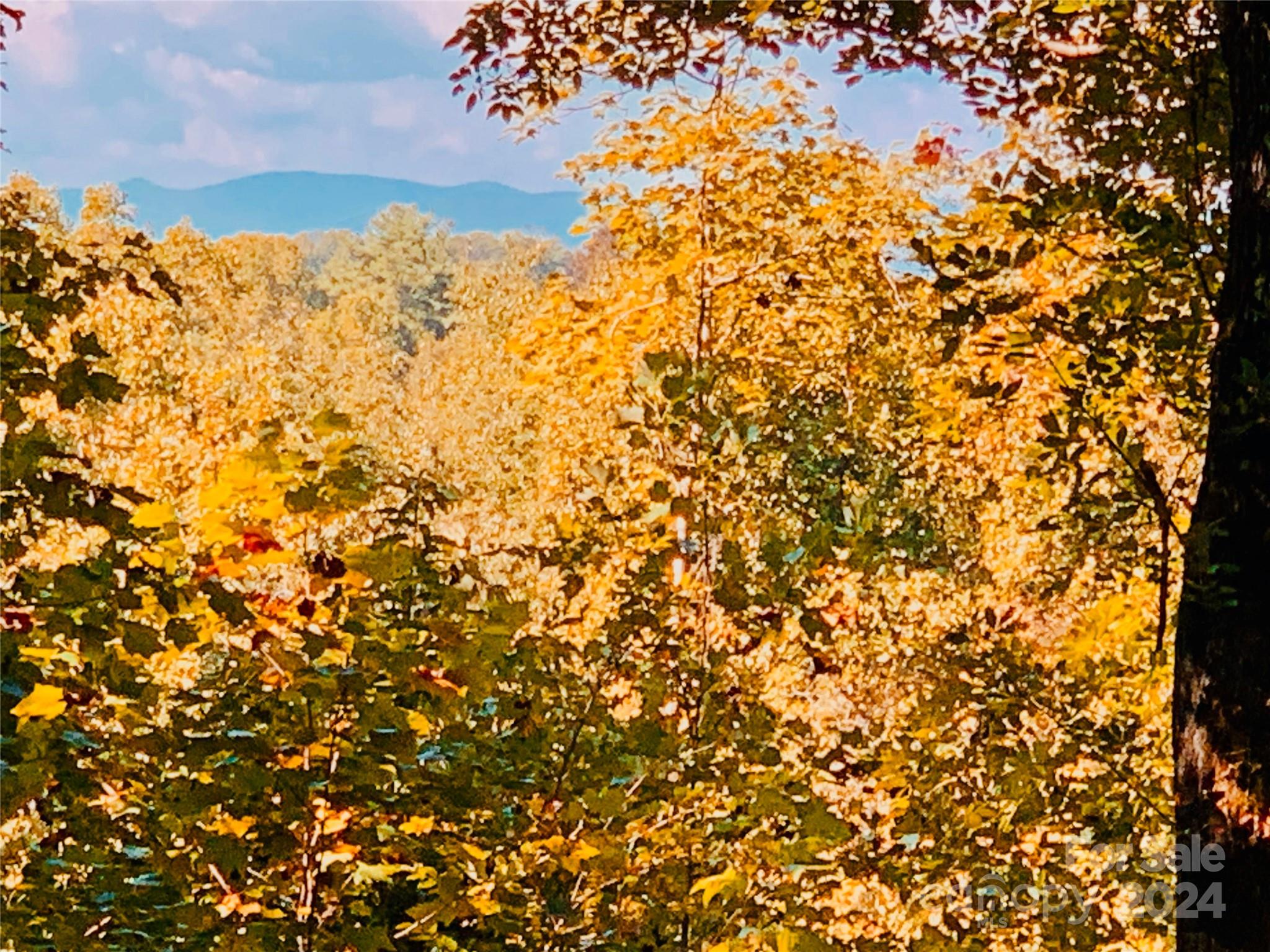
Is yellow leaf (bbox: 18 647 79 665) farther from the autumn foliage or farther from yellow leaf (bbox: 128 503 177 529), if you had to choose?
yellow leaf (bbox: 128 503 177 529)

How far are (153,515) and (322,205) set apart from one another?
105 meters

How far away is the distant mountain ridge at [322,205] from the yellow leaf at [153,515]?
2803mm

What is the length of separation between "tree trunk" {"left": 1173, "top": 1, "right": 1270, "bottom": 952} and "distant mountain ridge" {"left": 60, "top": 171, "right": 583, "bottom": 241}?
106 inches

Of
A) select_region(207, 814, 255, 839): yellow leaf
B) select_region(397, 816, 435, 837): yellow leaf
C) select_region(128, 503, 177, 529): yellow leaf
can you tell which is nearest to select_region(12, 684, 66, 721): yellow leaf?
select_region(128, 503, 177, 529): yellow leaf

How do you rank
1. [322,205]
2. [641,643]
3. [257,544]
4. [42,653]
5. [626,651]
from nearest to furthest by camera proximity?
1. [257,544]
2. [42,653]
3. [626,651]
4. [641,643]
5. [322,205]

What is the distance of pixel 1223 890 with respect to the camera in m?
2.07

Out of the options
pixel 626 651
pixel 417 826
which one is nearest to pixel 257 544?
pixel 417 826

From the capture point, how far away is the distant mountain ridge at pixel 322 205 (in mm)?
31547

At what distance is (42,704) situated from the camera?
179cm

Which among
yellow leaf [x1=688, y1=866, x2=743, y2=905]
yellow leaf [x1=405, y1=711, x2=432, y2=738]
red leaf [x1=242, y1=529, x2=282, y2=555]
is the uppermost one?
red leaf [x1=242, y1=529, x2=282, y2=555]

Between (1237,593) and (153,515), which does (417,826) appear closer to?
(153,515)

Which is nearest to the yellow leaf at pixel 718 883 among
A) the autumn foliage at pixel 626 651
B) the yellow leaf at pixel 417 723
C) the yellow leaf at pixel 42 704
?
the autumn foliage at pixel 626 651

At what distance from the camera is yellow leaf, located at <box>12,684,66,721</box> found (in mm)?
1771

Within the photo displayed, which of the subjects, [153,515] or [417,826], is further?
[417,826]
